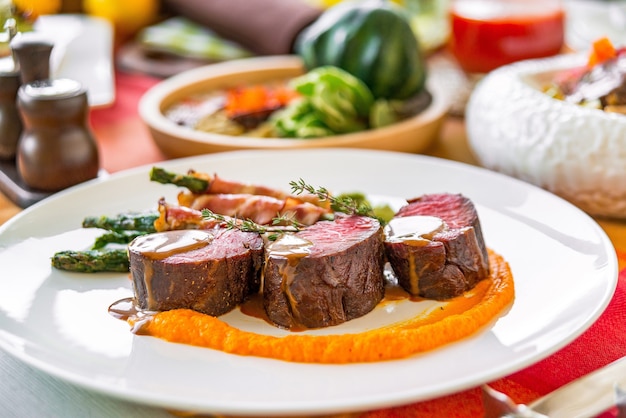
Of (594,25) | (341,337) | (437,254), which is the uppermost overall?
(594,25)

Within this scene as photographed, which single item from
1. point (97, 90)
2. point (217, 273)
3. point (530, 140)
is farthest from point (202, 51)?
point (217, 273)

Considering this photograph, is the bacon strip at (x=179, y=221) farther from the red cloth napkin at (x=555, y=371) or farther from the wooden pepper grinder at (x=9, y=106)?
the wooden pepper grinder at (x=9, y=106)

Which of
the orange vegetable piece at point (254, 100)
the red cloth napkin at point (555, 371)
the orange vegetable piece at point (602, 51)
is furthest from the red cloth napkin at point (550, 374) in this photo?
the orange vegetable piece at point (254, 100)

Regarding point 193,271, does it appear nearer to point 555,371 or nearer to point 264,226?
point 264,226

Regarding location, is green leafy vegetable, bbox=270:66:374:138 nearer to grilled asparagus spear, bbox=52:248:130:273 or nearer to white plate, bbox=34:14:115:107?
white plate, bbox=34:14:115:107

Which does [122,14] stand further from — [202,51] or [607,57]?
[607,57]

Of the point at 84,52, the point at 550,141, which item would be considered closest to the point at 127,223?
the point at 550,141

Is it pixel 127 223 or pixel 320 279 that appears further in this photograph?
pixel 127 223
